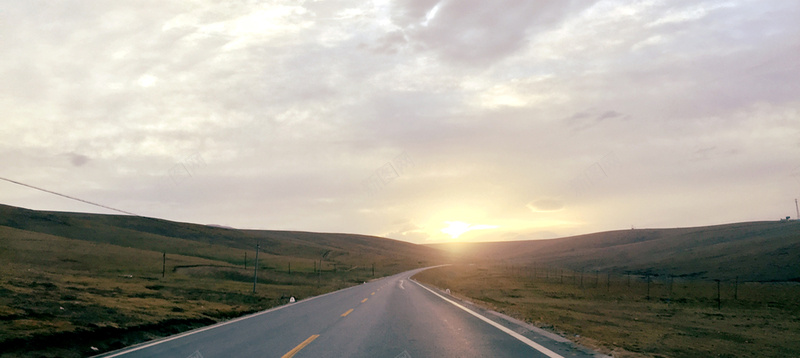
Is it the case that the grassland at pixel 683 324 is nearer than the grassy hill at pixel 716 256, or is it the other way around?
the grassland at pixel 683 324

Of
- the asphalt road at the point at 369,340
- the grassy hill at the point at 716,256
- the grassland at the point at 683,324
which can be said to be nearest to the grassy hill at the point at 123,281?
the asphalt road at the point at 369,340

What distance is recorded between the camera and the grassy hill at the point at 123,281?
14828 millimetres

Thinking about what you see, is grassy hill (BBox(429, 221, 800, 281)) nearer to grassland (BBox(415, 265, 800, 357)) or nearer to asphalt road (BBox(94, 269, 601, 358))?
grassland (BBox(415, 265, 800, 357))

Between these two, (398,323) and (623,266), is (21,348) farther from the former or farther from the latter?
(623,266)

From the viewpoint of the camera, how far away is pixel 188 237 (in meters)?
178

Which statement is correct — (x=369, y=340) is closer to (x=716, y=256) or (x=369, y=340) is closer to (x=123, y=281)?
(x=123, y=281)

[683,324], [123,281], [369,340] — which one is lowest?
[123,281]

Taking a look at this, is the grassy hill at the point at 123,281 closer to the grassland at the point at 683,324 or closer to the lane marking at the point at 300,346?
the lane marking at the point at 300,346

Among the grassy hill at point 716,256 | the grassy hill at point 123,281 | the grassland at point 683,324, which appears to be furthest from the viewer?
the grassy hill at point 716,256

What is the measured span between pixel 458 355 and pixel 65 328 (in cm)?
1231

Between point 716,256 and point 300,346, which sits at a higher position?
point 300,346

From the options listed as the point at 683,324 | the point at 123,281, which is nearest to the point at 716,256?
the point at 683,324

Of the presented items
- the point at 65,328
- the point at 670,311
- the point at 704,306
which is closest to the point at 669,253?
the point at 704,306

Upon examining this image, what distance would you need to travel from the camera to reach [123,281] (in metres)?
53.2
